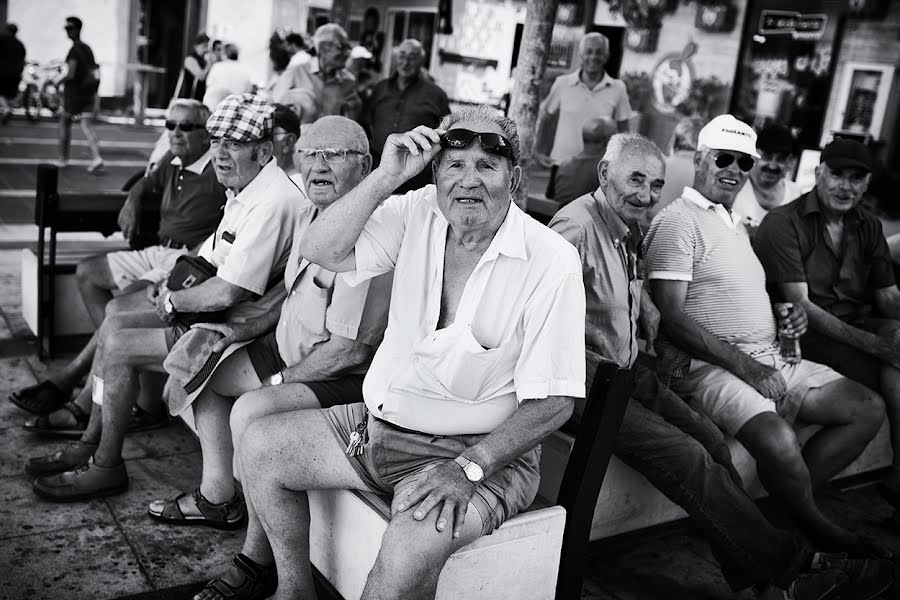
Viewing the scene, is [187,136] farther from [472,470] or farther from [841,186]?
[841,186]

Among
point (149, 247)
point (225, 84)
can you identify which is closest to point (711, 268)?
point (149, 247)

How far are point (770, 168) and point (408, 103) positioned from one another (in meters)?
3.12

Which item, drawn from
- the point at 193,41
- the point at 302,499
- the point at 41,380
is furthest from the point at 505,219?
the point at 193,41

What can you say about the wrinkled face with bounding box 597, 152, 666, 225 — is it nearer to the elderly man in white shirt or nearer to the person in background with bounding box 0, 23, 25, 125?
the elderly man in white shirt

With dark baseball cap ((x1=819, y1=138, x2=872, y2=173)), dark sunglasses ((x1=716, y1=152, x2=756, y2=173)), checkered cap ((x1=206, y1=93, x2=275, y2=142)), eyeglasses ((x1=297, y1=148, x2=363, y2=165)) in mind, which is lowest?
eyeglasses ((x1=297, y1=148, x2=363, y2=165))

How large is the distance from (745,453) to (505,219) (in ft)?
6.33

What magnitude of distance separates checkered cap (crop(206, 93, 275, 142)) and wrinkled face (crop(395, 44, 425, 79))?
12.1ft

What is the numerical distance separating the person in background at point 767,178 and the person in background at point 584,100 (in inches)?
84.6

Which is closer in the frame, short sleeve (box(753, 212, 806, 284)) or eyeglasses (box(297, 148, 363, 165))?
eyeglasses (box(297, 148, 363, 165))

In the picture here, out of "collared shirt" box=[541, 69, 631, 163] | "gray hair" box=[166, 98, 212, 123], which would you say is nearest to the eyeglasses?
"gray hair" box=[166, 98, 212, 123]

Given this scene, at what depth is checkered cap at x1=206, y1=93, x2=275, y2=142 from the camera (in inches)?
139

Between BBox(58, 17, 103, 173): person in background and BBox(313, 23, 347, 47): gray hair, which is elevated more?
BBox(313, 23, 347, 47): gray hair

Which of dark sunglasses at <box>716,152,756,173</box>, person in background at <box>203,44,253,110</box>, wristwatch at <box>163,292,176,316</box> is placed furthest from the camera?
person in background at <box>203,44,253,110</box>

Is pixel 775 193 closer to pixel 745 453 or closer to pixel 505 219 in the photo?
pixel 745 453
